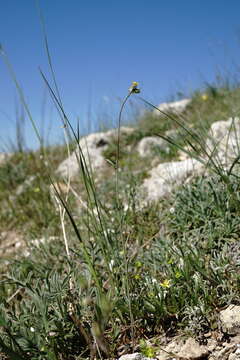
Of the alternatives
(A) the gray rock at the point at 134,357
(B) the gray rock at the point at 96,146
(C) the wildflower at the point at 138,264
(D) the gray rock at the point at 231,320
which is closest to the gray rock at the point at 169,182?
(C) the wildflower at the point at 138,264

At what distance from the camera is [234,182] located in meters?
1.77

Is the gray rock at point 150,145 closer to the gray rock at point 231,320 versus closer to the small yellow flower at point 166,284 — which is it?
the small yellow flower at point 166,284

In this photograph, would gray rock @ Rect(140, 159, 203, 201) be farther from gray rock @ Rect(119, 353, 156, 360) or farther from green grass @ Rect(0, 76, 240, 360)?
gray rock @ Rect(119, 353, 156, 360)

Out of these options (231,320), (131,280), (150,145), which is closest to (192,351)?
(231,320)

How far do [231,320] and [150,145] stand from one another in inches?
104

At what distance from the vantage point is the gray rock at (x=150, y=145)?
3555 mm

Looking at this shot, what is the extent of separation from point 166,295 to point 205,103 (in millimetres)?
4203

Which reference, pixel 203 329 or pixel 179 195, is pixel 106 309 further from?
pixel 179 195

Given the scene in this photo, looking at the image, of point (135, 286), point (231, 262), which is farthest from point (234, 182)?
point (135, 286)

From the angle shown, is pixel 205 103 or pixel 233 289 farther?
pixel 205 103

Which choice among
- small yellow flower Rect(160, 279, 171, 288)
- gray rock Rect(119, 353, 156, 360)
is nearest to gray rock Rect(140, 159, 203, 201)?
small yellow flower Rect(160, 279, 171, 288)

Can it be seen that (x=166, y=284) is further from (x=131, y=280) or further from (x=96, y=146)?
(x=96, y=146)

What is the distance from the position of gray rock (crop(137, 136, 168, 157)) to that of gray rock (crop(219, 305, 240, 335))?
2.34 meters

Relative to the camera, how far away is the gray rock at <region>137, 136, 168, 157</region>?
3.55 m
